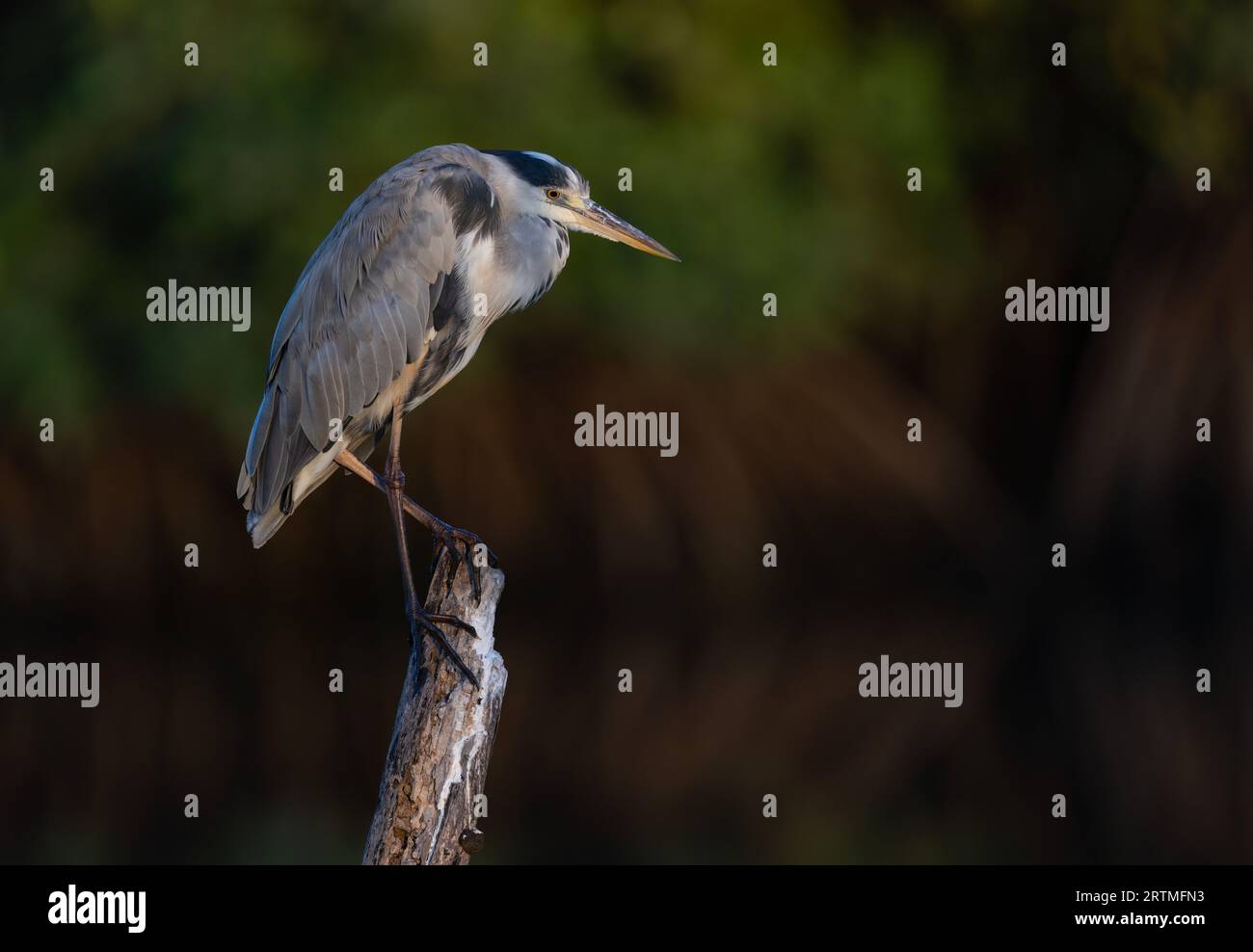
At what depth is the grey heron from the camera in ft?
18.4

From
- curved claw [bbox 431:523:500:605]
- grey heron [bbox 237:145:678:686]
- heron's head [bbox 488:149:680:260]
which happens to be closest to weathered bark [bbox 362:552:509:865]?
curved claw [bbox 431:523:500:605]

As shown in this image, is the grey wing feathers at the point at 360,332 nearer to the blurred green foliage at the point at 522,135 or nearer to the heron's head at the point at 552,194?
the heron's head at the point at 552,194

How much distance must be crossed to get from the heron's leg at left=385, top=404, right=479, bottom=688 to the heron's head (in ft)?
2.79

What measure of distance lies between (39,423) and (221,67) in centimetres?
292

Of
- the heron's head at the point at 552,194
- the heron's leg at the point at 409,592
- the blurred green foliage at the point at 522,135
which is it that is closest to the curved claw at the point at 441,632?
the heron's leg at the point at 409,592

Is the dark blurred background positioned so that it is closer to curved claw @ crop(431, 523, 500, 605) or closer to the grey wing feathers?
the grey wing feathers

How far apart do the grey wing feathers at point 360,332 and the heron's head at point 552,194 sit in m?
0.31

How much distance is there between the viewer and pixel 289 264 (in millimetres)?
12875

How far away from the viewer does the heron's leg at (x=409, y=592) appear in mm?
4387

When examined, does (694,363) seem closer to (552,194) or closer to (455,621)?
(552,194)

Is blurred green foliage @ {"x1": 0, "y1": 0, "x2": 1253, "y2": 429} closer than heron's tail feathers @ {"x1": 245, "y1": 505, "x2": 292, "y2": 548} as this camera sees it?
No
